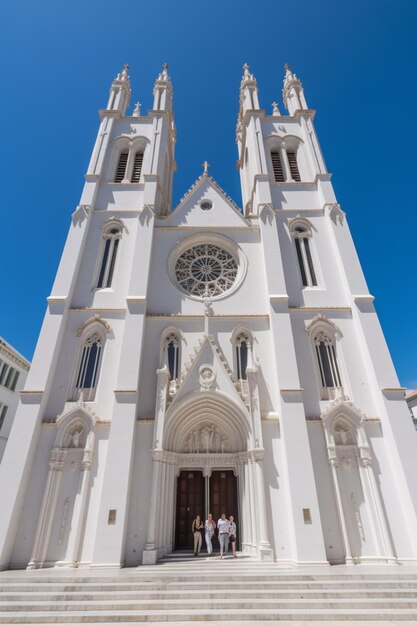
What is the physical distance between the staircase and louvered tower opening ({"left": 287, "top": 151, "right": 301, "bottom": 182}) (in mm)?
20660

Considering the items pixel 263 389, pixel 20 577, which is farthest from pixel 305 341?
pixel 20 577

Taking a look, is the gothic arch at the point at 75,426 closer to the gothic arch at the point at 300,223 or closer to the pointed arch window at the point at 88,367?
the pointed arch window at the point at 88,367

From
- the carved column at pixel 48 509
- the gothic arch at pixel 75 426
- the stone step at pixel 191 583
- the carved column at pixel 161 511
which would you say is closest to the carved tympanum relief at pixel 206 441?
the carved column at pixel 161 511

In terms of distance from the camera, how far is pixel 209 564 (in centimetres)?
1031

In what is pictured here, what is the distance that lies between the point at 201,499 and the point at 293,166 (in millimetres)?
20842

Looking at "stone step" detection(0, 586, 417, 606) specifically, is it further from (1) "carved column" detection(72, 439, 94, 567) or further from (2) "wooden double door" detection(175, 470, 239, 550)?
(2) "wooden double door" detection(175, 470, 239, 550)

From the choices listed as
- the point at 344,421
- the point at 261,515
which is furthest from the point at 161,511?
the point at 344,421

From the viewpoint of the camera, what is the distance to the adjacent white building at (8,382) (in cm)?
2419

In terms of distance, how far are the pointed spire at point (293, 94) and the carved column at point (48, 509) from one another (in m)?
26.8

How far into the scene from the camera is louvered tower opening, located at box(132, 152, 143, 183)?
70.4 feet

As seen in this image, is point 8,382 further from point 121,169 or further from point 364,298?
point 364,298

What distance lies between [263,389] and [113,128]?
20.9 metres

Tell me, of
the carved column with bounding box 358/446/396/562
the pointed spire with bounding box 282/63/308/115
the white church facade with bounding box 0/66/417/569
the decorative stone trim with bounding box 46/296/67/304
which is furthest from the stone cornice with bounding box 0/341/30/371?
the pointed spire with bounding box 282/63/308/115

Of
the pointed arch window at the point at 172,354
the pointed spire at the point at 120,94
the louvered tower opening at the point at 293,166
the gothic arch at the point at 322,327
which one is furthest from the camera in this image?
the pointed spire at the point at 120,94
